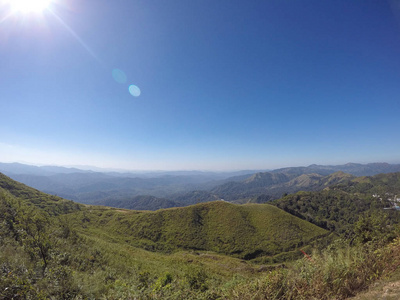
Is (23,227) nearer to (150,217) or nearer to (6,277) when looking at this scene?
(6,277)

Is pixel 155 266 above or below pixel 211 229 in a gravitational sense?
above

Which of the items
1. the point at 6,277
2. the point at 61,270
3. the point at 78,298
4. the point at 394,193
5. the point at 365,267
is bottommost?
the point at 394,193

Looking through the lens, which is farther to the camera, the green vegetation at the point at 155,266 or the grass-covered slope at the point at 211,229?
the grass-covered slope at the point at 211,229

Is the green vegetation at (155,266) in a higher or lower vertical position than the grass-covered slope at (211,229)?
higher

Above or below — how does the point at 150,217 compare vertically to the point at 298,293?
below

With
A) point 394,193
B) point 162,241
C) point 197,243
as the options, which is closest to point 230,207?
point 197,243

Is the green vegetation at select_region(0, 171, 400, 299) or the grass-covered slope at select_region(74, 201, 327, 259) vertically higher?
the green vegetation at select_region(0, 171, 400, 299)

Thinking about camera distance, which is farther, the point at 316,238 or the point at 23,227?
the point at 316,238

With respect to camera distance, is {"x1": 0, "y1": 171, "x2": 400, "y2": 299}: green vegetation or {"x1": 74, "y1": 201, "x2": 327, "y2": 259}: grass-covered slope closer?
{"x1": 0, "y1": 171, "x2": 400, "y2": 299}: green vegetation
